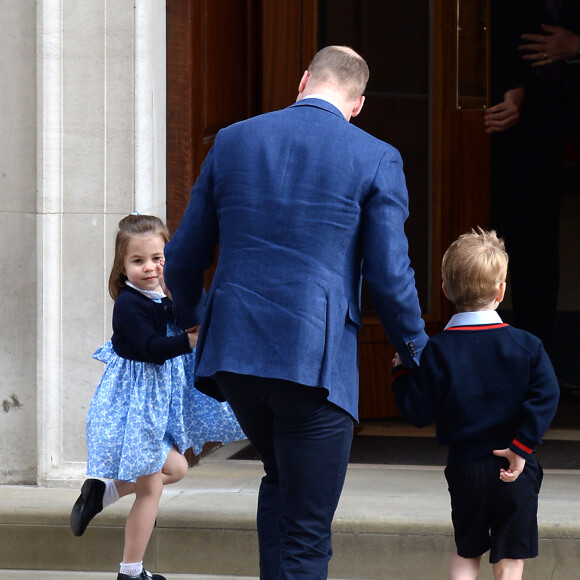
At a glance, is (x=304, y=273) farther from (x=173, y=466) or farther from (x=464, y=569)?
(x=173, y=466)

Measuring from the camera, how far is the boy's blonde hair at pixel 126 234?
3848 millimetres

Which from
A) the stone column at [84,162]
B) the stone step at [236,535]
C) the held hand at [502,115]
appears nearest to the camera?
the stone step at [236,535]

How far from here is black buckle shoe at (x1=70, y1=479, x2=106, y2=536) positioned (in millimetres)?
4004

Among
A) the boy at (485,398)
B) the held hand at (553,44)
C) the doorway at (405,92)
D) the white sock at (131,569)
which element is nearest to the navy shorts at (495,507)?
the boy at (485,398)

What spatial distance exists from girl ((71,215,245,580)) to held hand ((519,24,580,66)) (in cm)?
283

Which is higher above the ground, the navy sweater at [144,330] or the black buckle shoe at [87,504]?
the navy sweater at [144,330]

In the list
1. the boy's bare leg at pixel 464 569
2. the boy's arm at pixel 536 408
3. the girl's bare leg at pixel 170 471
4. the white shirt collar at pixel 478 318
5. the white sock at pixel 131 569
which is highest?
the white shirt collar at pixel 478 318

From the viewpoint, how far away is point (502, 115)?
5.87 metres

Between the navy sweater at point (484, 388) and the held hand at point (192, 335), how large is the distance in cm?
66

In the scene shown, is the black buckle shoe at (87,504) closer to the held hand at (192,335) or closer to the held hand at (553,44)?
the held hand at (192,335)

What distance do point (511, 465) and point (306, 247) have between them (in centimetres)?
79

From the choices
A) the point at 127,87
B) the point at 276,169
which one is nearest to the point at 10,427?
the point at 127,87

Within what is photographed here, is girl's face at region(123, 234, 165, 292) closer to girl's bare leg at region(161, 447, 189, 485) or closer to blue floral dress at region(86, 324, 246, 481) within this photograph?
blue floral dress at region(86, 324, 246, 481)

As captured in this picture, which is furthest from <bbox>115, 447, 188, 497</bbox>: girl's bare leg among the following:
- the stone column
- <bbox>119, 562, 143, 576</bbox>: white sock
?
the stone column
